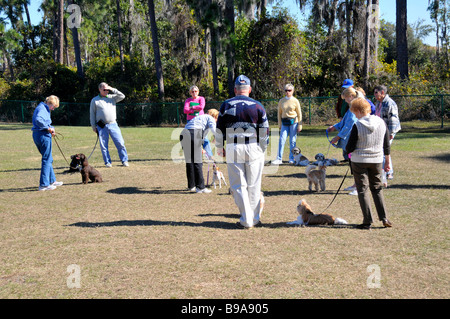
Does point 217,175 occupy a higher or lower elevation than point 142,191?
higher

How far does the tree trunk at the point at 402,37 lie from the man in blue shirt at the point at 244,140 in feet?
77.9

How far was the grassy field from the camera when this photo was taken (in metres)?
4.18

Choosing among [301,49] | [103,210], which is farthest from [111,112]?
[301,49]

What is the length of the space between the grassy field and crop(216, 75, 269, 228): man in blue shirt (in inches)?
19.9

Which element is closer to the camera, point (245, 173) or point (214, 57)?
point (245, 173)

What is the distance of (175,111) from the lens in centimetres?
3072

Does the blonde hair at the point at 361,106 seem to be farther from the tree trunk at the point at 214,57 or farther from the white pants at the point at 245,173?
the tree trunk at the point at 214,57

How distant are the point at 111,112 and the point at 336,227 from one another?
717 centimetres

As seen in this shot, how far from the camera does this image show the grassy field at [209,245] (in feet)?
13.7

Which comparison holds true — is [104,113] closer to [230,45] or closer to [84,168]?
[84,168]

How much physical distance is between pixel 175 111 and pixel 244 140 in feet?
83.1

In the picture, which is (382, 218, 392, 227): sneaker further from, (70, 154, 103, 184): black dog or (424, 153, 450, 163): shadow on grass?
(424, 153, 450, 163): shadow on grass

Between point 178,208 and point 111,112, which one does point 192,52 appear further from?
point 178,208

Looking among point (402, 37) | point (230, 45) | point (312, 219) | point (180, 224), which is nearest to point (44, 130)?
point (180, 224)
